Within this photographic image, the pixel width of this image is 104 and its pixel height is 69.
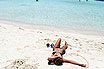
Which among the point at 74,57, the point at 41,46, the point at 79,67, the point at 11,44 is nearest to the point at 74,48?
the point at 74,57

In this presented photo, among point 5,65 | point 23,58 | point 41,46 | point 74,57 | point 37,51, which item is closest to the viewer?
point 5,65

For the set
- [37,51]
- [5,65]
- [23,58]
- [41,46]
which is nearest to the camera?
[5,65]

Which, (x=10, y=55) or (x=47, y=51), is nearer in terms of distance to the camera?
(x=10, y=55)

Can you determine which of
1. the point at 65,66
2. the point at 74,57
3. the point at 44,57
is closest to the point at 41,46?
the point at 44,57

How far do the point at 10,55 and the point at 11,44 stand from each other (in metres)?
Answer: 1.26

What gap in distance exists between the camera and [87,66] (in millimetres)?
4535

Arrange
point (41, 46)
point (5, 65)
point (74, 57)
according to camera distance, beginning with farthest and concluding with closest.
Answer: point (41, 46) → point (74, 57) → point (5, 65)

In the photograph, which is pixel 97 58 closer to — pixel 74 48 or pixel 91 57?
pixel 91 57

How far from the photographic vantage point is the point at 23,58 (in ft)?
16.2

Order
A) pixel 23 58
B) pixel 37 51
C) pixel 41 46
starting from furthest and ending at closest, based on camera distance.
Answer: pixel 41 46, pixel 37 51, pixel 23 58

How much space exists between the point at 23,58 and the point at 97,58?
111 inches

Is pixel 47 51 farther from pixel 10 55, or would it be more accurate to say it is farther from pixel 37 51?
pixel 10 55

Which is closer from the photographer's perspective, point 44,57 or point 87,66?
point 87,66

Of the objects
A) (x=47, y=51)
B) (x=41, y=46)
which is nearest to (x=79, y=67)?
(x=47, y=51)
